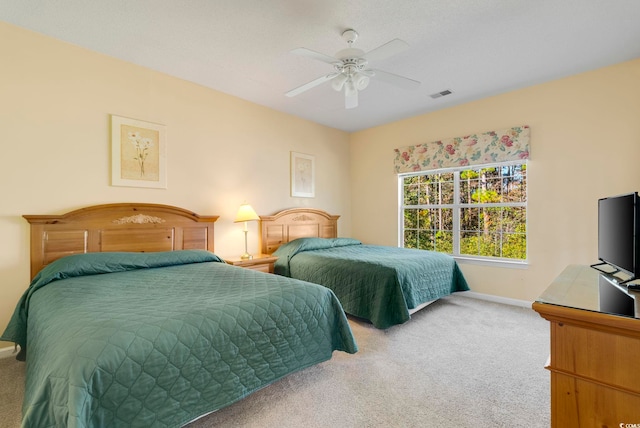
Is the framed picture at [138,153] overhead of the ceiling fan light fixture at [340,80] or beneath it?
beneath

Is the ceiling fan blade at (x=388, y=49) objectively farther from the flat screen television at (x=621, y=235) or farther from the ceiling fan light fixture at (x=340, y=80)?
the flat screen television at (x=621, y=235)

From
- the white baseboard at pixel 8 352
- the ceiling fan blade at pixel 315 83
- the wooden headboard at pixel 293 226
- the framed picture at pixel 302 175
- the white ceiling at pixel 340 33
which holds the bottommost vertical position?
the white baseboard at pixel 8 352

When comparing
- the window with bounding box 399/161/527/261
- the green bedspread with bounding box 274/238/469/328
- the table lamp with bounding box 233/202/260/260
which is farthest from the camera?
the window with bounding box 399/161/527/261

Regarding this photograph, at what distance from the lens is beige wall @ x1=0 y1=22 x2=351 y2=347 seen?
2.34m

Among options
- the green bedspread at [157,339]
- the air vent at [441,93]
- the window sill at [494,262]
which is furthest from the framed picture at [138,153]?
the window sill at [494,262]

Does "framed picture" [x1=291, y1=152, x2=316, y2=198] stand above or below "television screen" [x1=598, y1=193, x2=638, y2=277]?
above

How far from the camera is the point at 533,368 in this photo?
2.13 meters

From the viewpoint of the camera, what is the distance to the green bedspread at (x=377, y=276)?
269 cm

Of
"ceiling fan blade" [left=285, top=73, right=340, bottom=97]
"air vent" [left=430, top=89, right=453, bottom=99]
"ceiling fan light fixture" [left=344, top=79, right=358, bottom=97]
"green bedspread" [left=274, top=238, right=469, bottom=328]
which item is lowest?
"green bedspread" [left=274, top=238, right=469, bottom=328]

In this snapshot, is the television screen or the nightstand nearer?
the television screen

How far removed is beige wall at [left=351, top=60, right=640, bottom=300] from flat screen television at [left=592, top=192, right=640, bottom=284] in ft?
5.88

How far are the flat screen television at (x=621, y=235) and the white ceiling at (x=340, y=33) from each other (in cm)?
156

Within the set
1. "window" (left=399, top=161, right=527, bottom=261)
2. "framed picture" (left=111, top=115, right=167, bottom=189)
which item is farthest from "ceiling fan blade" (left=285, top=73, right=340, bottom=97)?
"window" (left=399, top=161, right=527, bottom=261)

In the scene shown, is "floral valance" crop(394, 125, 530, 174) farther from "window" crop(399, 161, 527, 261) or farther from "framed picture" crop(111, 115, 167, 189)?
"framed picture" crop(111, 115, 167, 189)
